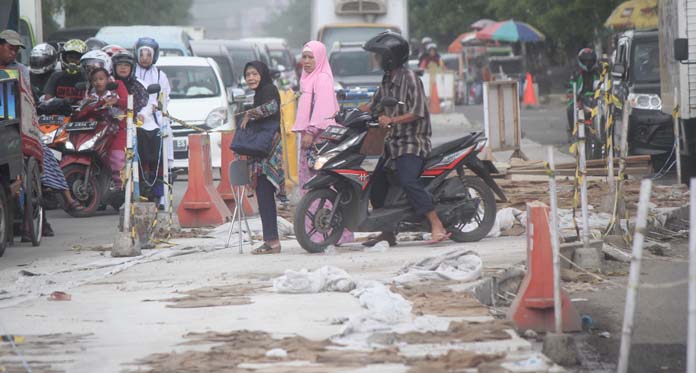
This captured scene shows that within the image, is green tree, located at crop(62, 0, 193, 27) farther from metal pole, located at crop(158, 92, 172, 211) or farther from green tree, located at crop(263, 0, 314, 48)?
green tree, located at crop(263, 0, 314, 48)

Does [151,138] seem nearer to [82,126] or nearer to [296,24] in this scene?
[82,126]

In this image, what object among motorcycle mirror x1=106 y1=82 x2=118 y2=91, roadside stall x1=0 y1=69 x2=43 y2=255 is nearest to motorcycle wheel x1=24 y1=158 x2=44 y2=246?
roadside stall x1=0 y1=69 x2=43 y2=255

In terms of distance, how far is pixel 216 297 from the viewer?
29.3ft

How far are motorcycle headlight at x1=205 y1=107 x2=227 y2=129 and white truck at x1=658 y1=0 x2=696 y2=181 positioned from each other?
672 centimetres

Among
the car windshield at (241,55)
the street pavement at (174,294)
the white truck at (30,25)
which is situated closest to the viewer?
the street pavement at (174,294)

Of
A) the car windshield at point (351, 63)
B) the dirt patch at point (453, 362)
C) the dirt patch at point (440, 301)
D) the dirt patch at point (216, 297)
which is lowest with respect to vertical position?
the dirt patch at point (216, 297)

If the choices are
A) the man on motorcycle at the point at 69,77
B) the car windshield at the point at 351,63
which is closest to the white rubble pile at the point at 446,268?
the man on motorcycle at the point at 69,77

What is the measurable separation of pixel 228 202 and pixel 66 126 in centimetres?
210

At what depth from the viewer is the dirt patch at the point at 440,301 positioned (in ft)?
26.1

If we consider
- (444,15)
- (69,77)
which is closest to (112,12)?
(444,15)

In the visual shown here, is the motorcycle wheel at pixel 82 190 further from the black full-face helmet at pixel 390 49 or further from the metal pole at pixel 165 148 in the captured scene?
the black full-face helmet at pixel 390 49

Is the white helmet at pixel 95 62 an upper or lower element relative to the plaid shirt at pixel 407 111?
upper

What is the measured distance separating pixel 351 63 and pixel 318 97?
54.8 ft

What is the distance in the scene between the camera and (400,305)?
789cm
